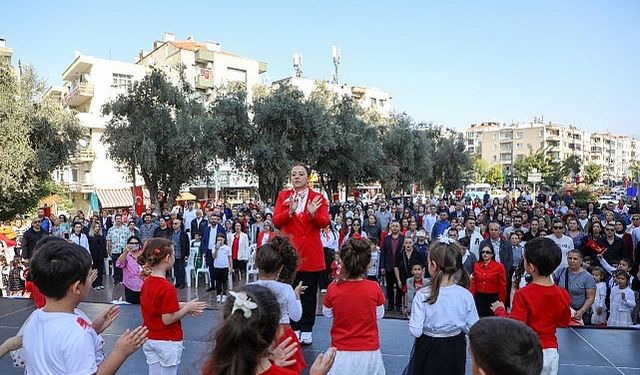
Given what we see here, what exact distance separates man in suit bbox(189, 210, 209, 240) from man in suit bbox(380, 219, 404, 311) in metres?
4.51

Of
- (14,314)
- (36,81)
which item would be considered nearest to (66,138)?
(36,81)

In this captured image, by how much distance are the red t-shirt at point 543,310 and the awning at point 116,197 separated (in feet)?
122

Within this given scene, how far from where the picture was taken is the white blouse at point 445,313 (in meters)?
3.42

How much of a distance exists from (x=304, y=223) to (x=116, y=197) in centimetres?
3737

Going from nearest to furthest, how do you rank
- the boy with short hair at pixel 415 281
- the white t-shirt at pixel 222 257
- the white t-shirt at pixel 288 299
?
the white t-shirt at pixel 288 299
the boy with short hair at pixel 415 281
the white t-shirt at pixel 222 257

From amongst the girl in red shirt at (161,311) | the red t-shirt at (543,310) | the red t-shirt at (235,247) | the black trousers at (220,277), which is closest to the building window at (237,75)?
the red t-shirt at (235,247)

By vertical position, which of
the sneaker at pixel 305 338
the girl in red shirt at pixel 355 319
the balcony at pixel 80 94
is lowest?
the sneaker at pixel 305 338

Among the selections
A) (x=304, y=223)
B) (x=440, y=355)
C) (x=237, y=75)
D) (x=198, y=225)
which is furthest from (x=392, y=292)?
(x=237, y=75)

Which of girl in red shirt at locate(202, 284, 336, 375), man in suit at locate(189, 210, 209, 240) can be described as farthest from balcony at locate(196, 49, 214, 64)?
girl in red shirt at locate(202, 284, 336, 375)

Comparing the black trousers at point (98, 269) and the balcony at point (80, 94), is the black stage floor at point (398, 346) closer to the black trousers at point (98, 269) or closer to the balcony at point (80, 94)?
the black trousers at point (98, 269)

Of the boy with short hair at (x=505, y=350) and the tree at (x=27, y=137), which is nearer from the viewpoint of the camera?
the boy with short hair at (x=505, y=350)

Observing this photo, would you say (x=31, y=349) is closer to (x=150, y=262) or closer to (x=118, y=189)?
(x=150, y=262)

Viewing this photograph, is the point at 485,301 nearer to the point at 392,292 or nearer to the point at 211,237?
the point at 392,292

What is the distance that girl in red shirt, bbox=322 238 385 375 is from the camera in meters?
3.39
